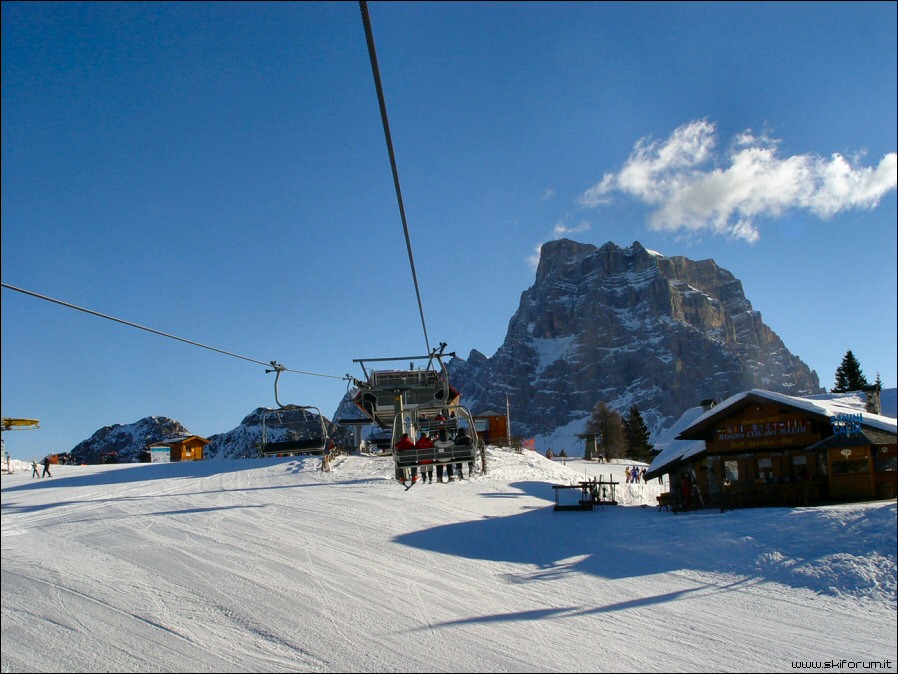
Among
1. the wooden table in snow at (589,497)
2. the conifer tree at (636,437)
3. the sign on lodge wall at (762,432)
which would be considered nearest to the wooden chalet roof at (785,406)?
the sign on lodge wall at (762,432)

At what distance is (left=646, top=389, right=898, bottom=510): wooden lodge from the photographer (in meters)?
19.5

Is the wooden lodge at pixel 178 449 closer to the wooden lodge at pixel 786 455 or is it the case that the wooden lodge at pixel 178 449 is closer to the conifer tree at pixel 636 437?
the wooden lodge at pixel 786 455

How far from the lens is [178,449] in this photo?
53.8 m

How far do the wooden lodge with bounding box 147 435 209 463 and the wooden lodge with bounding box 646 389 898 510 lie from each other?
42.4 metres

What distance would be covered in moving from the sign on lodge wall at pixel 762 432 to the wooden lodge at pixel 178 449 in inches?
1696

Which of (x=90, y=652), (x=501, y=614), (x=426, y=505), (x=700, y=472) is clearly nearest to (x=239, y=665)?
(x=90, y=652)

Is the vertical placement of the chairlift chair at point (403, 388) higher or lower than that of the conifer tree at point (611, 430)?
higher

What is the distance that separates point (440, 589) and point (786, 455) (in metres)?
15.1

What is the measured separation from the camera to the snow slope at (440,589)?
10.0 meters

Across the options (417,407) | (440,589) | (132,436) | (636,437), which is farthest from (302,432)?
(132,436)

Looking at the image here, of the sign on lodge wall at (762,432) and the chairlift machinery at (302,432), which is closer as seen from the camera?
the chairlift machinery at (302,432)

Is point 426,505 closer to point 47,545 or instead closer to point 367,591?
point 367,591

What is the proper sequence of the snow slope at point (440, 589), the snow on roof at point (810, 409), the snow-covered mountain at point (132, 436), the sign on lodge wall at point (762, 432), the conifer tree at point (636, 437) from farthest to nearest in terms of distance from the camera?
the snow-covered mountain at point (132, 436) → the conifer tree at point (636, 437) → the sign on lodge wall at point (762, 432) → the snow on roof at point (810, 409) → the snow slope at point (440, 589)

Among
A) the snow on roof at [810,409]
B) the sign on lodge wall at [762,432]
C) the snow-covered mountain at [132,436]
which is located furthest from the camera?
the snow-covered mountain at [132,436]
